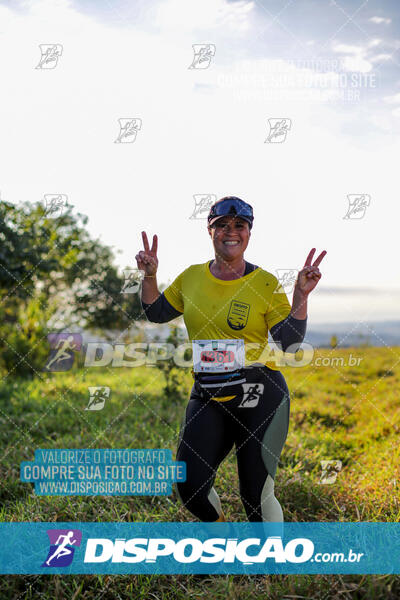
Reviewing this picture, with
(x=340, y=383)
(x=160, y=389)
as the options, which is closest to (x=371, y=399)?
(x=340, y=383)

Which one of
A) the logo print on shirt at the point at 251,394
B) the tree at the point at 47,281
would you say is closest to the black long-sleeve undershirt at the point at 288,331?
the logo print on shirt at the point at 251,394

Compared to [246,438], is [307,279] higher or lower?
higher

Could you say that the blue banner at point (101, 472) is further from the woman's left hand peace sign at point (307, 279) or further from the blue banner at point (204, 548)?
the woman's left hand peace sign at point (307, 279)

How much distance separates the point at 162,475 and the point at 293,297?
2.47 metres

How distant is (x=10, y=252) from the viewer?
6.24 meters

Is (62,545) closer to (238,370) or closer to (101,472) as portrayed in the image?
(101,472)

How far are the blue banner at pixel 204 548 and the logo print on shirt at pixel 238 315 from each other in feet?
4.40

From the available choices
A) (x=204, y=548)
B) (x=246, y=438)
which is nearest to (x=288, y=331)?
(x=246, y=438)

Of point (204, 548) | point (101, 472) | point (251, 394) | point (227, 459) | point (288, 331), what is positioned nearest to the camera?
point (288, 331)

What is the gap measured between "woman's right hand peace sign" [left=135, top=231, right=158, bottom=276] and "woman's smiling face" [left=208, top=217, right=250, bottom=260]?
0.48 meters

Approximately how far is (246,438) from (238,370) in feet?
1.45

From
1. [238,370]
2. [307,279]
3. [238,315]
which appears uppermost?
[307,279]

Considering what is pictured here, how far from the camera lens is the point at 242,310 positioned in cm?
297

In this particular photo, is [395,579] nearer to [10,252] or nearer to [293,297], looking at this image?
[293,297]
